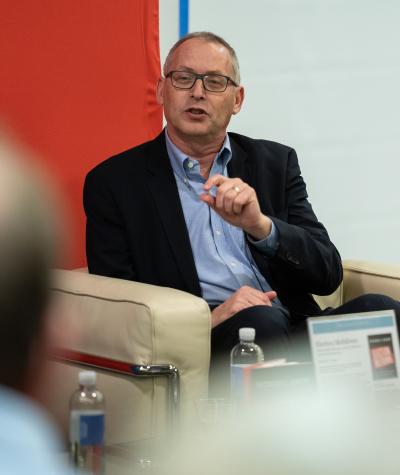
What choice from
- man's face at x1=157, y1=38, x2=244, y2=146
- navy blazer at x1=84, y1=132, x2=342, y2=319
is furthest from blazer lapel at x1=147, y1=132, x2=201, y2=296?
man's face at x1=157, y1=38, x2=244, y2=146

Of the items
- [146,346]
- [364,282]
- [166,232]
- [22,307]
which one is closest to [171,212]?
[166,232]

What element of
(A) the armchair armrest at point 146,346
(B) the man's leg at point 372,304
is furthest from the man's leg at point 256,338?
(B) the man's leg at point 372,304

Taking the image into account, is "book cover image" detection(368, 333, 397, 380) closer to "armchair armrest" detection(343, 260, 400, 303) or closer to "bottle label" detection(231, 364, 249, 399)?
"bottle label" detection(231, 364, 249, 399)

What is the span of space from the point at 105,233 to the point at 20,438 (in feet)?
7.77

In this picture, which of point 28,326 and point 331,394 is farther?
point 331,394

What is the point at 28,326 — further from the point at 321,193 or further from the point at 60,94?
the point at 321,193

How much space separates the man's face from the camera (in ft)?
9.94

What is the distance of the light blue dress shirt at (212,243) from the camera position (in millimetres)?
2934

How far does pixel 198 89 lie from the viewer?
3035 mm

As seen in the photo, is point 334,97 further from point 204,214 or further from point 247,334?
point 247,334

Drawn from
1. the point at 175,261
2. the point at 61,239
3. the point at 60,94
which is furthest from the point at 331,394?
the point at 60,94

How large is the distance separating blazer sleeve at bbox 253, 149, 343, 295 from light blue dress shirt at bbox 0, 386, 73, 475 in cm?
224

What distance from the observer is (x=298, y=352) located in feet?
8.97

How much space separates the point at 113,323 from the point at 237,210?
1.57 ft
